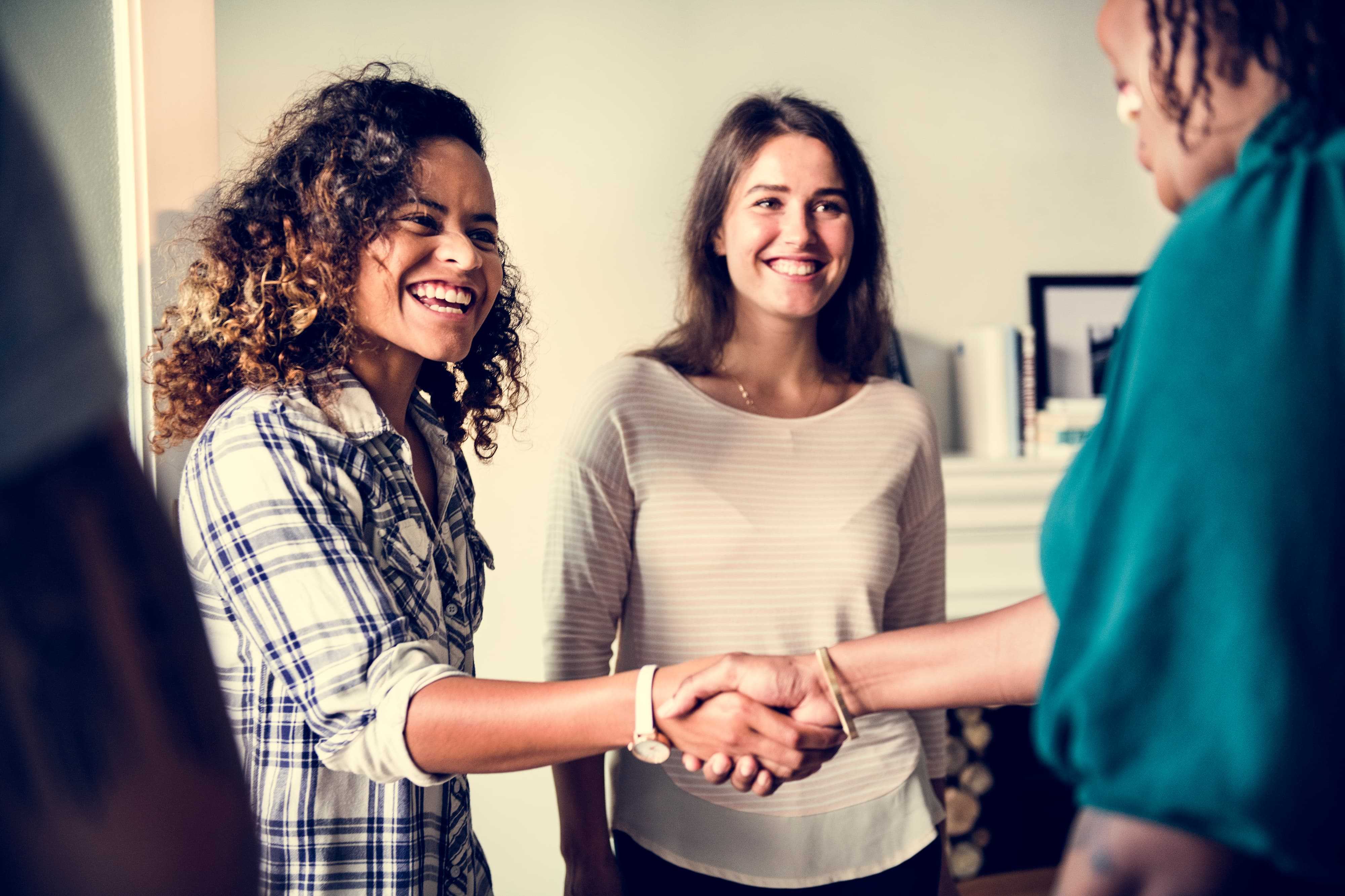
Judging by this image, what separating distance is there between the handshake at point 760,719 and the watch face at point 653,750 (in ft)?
0.04

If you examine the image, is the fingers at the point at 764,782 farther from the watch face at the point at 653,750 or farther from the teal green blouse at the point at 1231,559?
the teal green blouse at the point at 1231,559

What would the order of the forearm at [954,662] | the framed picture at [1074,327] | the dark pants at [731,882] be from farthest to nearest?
the framed picture at [1074,327] → the dark pants at [731,882] → the forearm at [954,662]

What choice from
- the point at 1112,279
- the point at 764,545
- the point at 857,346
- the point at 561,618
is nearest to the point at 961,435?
the point at 1112,279

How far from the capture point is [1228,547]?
1.43ft

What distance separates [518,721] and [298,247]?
60 centimetres

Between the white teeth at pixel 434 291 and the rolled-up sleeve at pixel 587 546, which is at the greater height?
the white teeth at pixel 434 291

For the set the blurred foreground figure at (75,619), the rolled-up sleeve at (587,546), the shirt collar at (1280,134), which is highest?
the shirt collar at (1280,134)

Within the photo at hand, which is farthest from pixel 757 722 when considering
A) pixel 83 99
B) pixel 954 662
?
pixel 83 99

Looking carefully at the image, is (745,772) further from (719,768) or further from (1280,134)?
(1280,134)

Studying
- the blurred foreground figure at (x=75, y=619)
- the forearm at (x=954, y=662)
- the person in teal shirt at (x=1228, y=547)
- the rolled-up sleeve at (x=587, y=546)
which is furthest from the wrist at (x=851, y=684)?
the blurred foreground figure at (x=75, y=619)

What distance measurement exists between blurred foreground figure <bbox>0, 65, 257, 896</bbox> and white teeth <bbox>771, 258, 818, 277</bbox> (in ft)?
4.16

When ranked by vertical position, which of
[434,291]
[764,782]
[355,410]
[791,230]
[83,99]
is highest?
[83,99]

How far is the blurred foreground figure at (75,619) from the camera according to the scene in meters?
0.28

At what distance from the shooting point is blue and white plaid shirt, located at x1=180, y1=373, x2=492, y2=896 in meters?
0.85
